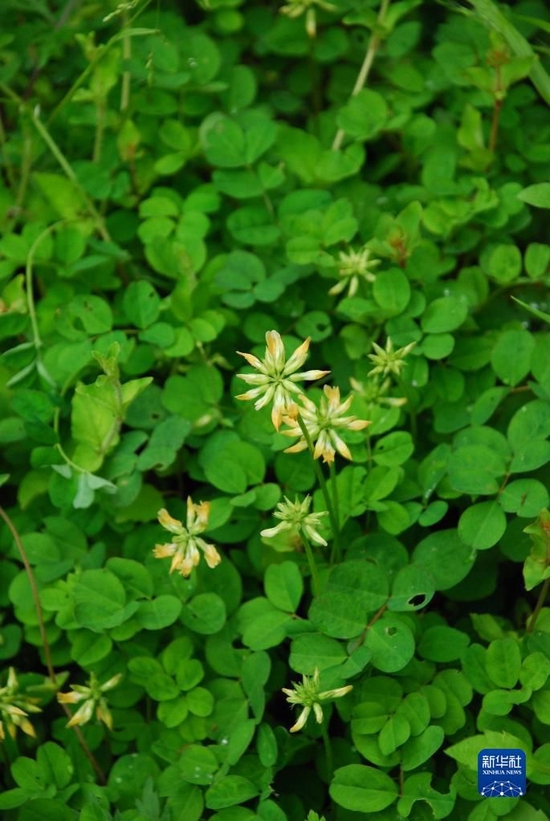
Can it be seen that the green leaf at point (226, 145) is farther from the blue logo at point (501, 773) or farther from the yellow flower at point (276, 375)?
the blue logo at point (501, 773)

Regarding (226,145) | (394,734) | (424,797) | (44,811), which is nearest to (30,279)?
(226,145)

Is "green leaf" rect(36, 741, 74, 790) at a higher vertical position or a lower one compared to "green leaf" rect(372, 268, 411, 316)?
lower

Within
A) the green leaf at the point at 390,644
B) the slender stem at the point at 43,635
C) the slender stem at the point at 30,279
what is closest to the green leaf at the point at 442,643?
the green leaf at the point at 390,644

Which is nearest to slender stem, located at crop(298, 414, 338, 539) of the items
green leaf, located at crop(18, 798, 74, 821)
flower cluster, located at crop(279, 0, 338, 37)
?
→ green leaf, located at crop(18, 798, 74, 821)

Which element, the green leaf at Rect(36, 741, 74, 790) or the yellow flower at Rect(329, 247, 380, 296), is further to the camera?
the yellow flower at Rect(329, 247, 380, 296)

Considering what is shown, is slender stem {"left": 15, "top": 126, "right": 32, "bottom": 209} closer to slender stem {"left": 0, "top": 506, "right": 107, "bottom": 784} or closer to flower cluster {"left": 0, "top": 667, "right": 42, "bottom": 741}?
slender stem {"left": 0, "top": 506, "right": 107, "bottom": 784}

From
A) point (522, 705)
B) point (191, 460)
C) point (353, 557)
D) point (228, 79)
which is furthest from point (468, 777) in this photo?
point (228, 79)
